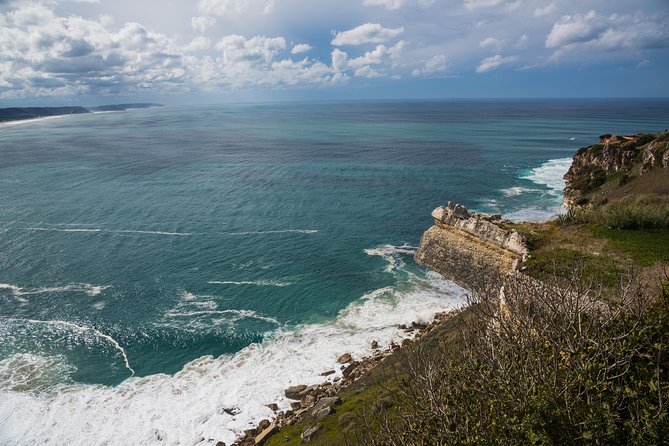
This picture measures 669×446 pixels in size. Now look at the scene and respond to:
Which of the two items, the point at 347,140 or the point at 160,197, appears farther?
the point at 347,140

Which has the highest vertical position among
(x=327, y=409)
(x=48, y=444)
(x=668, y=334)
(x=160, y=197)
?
(x=668, y=334)

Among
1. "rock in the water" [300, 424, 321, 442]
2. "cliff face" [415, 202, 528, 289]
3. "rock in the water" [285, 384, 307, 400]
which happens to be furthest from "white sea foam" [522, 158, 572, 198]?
"rock in the water" [300, 424, 321, 442]

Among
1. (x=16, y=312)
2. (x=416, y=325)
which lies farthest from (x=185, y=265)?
(x=416, y=325)

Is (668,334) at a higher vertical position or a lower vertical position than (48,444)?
higher

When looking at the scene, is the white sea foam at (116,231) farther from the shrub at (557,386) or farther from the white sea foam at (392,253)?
the shrub at (557,386)

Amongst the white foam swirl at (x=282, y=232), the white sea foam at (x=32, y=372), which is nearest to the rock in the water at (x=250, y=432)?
the white sea foam at (x=32, y=372)

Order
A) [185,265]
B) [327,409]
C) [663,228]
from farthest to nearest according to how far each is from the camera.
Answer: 1. [185,265]
2. [663,228]
3. [327,409]

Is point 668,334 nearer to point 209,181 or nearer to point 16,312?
point 16,312
